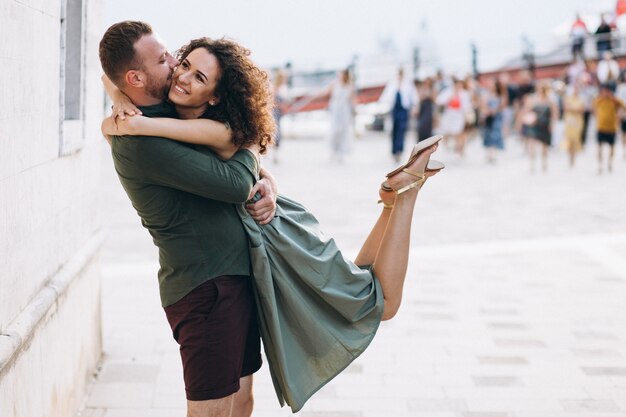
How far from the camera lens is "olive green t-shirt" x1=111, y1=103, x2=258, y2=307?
2.90 meters

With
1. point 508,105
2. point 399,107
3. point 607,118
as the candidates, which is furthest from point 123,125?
point 508,105

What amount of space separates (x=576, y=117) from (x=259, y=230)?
16.5m

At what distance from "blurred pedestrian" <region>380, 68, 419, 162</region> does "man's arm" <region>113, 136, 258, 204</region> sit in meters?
16.5

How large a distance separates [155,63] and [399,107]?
17.1 metres

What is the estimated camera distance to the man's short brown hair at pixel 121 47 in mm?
2955

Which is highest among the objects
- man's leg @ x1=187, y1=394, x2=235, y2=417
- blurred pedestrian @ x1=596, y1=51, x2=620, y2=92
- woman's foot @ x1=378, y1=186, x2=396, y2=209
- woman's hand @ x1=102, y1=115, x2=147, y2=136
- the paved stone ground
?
blurred pedestrian @ x1=596, y1=51, x2=620, y2=92

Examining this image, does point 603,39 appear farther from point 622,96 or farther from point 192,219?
point 192,219

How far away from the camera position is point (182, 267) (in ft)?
10.2

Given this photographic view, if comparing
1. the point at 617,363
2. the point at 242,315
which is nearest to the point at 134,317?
the point at 617,363

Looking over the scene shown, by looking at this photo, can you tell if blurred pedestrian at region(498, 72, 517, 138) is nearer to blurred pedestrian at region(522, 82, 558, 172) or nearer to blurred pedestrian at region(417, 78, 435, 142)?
blurred pedestrian at region(417, 78, 435, 142)

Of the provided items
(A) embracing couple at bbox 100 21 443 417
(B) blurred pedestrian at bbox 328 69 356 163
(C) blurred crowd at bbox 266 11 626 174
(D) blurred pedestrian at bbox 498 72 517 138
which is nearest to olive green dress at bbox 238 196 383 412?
(A) embracing couple at bbox 100 21 443 417

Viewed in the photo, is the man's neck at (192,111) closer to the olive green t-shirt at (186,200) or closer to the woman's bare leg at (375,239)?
the olive green t-shirt at (186,200)

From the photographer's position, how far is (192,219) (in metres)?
3.07

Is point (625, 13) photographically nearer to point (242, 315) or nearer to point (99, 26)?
point (99, 26)
